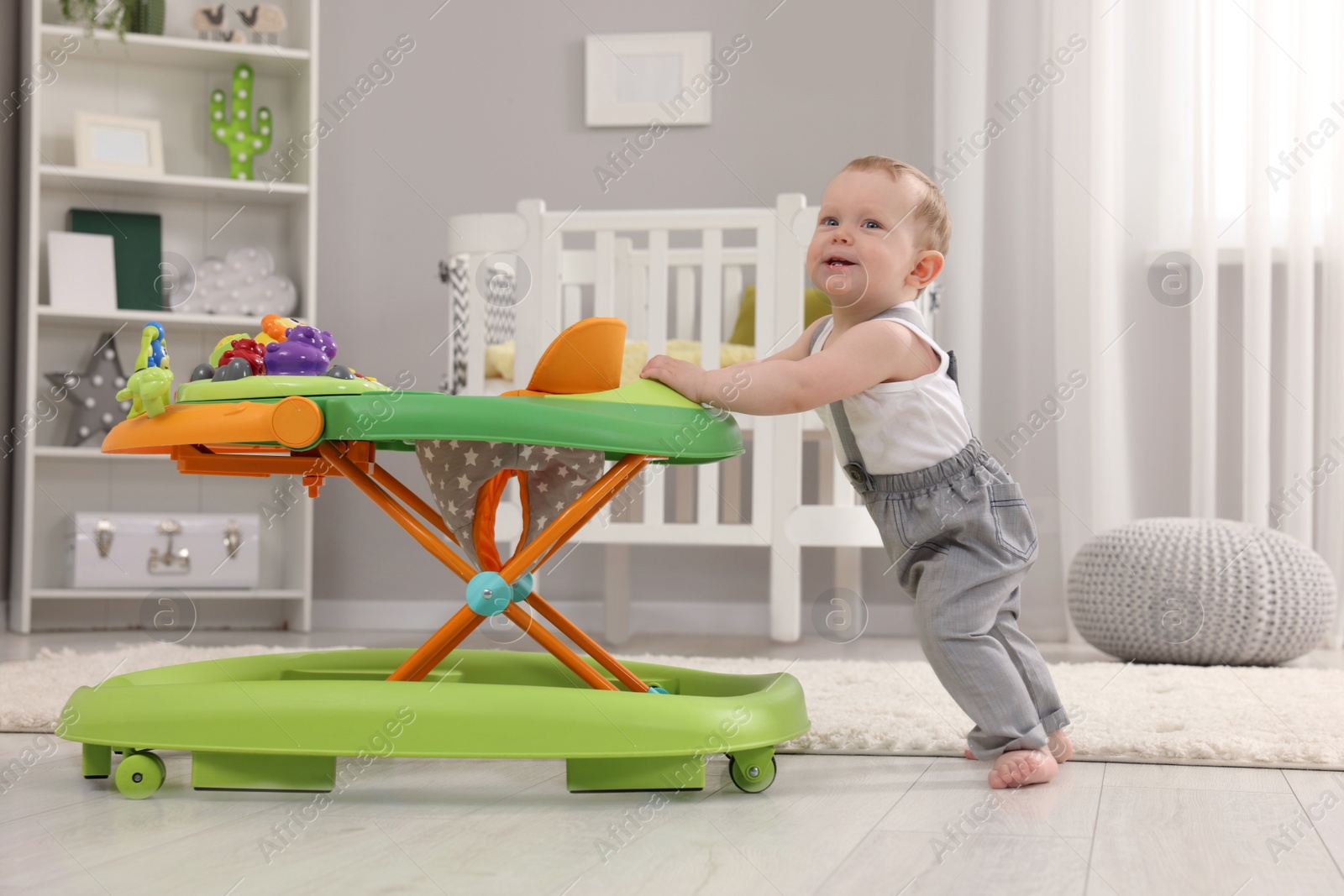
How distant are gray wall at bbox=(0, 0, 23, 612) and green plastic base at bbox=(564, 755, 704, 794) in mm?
2035

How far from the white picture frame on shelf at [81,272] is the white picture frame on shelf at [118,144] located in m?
0.15

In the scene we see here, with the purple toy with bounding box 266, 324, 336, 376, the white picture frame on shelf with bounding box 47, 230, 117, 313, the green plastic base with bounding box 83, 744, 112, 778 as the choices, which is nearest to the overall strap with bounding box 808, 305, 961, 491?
the purple toy with bounding box 266, 324, 336, 376

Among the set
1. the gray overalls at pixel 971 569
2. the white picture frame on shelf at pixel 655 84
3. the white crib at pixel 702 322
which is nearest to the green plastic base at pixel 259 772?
the gray overalls at pixel 971 569

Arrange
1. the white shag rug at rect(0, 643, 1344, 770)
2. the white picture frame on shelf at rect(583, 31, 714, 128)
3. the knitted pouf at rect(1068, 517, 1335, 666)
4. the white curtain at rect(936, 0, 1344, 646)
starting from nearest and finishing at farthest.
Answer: the white shag rug at rect(0, 643, 1344, 770), the knitted pouf at rect(1068, 517, 1335, 666), the white curtain at rect(936, 0, 1344, 646), the white picture frame on shelf at rect(583, 31, 714, 128)

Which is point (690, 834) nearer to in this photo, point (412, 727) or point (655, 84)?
point (412, 727)

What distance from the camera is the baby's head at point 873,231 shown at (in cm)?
107

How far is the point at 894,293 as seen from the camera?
110cm

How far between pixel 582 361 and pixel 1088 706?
78 centimetres

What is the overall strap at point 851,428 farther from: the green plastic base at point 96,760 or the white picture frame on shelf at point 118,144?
the white picture frame on shelf at point 118,144

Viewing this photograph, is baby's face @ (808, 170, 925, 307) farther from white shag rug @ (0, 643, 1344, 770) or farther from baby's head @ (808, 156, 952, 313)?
white shag rug @ (0, 643, 1344, 770)

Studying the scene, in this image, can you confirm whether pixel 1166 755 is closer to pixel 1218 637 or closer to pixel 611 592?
pixel 1218 637

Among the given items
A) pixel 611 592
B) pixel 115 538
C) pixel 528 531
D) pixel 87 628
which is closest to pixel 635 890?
pixel 528 531

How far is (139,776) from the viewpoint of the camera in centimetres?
94

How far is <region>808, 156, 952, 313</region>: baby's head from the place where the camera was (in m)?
1.07
